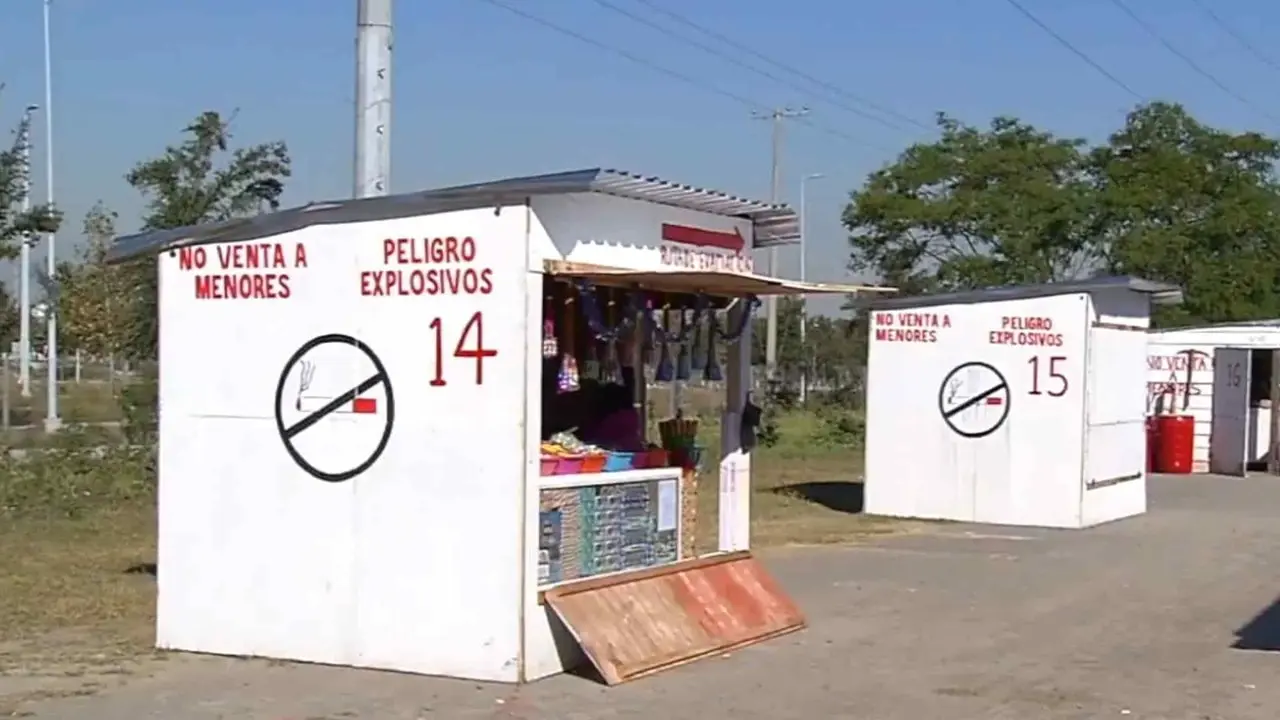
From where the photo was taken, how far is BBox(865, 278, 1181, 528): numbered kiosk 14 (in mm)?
21797

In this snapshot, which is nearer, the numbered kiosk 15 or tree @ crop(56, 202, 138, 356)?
the numbered kiosk 15

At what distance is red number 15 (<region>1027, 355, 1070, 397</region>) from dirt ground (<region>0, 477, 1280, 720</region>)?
4.22 meters

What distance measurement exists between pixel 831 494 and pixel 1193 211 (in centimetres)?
2429

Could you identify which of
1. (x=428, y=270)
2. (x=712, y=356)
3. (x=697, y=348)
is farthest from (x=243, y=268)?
(x=712, y=356)

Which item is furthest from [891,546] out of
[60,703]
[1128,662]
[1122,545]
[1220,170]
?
[1220,170]

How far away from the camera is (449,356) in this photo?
1063cm

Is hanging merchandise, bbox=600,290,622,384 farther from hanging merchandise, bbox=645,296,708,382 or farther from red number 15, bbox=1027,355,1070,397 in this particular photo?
red number 15, bbox=1027,355,1070,397

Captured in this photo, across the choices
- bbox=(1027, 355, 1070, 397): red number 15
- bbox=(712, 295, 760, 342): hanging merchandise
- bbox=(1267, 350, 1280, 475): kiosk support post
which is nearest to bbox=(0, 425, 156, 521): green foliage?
bbox=(712, 295, 760, 342): hanging merchandise

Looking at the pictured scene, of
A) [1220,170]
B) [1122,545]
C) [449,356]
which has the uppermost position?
[1220,170]

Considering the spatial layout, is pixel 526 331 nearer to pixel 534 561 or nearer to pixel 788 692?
pixel 534 561

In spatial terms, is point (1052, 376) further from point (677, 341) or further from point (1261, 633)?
point (677, 341)

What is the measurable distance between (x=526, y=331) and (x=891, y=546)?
9848 mm

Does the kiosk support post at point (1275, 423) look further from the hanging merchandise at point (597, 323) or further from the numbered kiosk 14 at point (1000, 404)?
the hanging merchandise at point (597, 323)

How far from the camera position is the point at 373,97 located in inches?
519
